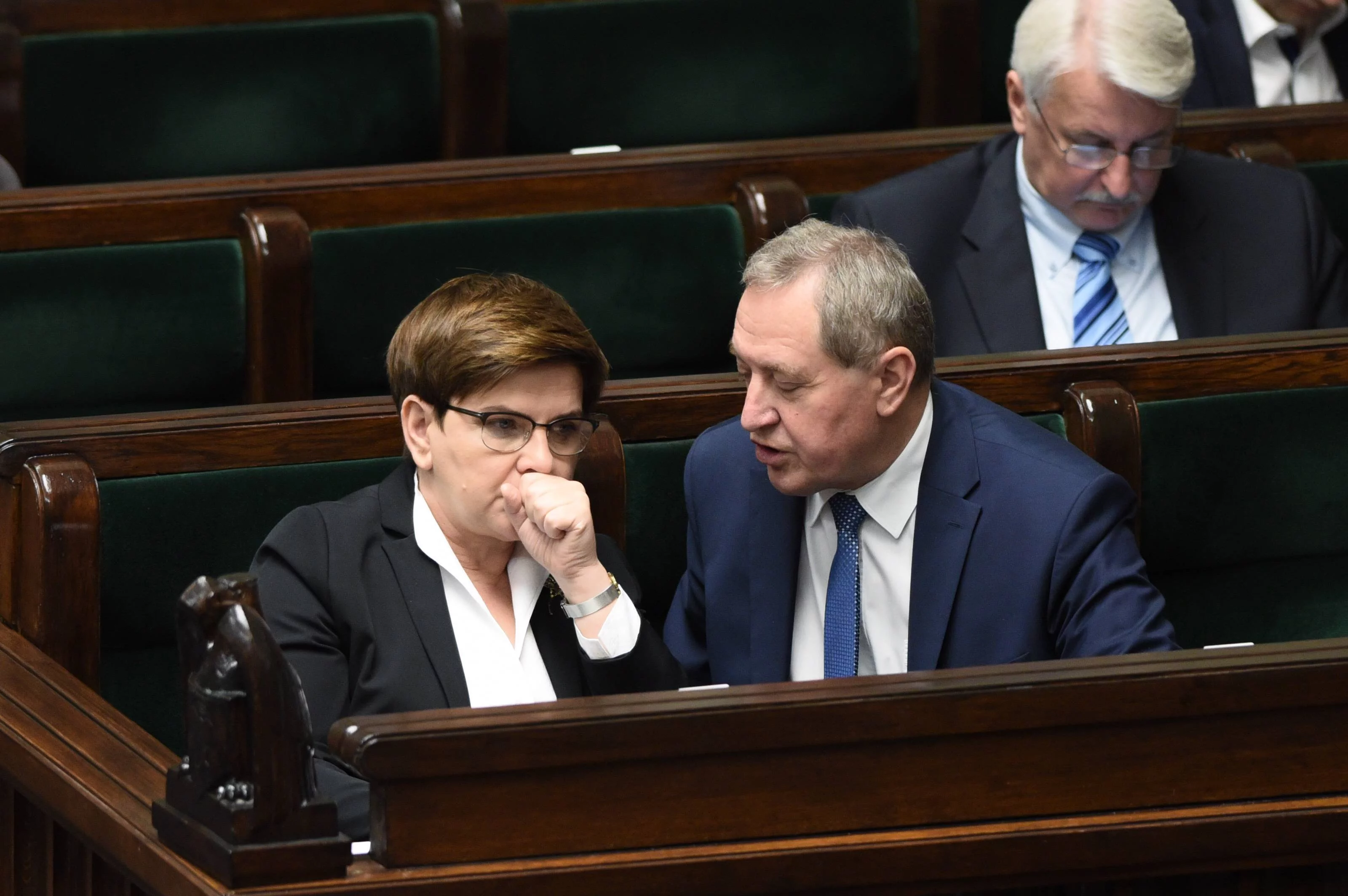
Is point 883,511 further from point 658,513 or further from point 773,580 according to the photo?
point 658,513

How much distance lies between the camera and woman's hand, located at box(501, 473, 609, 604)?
3.77ft

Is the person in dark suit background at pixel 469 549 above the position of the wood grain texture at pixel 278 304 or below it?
below

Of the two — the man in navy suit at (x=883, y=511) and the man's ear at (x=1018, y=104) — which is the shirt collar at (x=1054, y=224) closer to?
the man's ear at (x=1018, y=104)

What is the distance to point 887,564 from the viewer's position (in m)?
1.28

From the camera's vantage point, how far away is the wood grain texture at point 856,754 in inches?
33.6

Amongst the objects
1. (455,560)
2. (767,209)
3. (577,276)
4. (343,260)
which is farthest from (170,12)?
(455,560)

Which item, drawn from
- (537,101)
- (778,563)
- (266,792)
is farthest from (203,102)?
(266,792)

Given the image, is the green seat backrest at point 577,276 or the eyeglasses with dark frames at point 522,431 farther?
the green seat backrest at point 577,276

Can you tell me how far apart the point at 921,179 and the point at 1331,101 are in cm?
60

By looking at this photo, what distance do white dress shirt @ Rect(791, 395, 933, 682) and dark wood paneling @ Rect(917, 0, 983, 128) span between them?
1.06m

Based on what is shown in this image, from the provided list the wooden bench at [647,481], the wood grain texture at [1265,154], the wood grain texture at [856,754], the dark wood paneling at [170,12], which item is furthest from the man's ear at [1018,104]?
the wood grain texture at [856,754]

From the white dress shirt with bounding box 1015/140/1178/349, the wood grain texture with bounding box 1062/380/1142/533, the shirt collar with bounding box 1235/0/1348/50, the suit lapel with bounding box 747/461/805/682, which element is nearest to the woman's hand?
the suit lapel with bounding box 747/461/805/682

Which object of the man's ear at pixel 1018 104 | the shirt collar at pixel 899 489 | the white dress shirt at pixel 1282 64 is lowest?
the shirt collar at pixel 899 489

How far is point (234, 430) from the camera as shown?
51.7 inches
